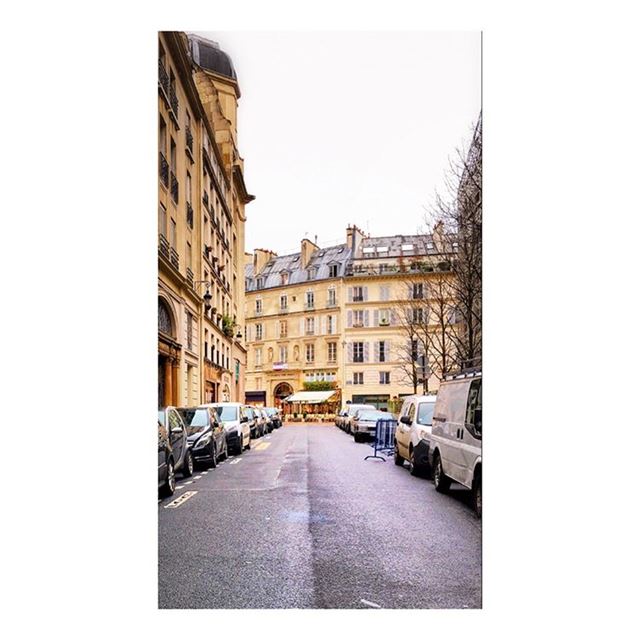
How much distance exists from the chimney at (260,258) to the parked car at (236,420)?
1.18m

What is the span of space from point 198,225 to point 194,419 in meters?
1.56

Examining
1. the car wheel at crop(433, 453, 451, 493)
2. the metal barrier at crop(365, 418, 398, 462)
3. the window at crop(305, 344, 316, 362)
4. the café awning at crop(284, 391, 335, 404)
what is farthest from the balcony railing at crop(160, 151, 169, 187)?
the car wheel at crop(433, 453, 451, 493)

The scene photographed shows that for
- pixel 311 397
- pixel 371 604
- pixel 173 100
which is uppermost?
pixel 173 100

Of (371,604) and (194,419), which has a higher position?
(194,419)

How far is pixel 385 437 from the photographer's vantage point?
5.65 meters

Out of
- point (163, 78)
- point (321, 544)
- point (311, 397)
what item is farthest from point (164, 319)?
point (321, 544)

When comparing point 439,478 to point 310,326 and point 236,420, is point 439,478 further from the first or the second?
point 236,420

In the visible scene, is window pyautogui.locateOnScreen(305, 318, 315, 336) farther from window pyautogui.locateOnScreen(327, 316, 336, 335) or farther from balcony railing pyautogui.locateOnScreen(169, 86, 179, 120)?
balcony railing pyautogui.locateOnScreen(169, 86, 179, 120)

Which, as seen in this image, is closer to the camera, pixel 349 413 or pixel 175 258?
pixel 175 258

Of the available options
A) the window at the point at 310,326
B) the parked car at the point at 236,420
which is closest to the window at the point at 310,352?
the window at the point at 310,326

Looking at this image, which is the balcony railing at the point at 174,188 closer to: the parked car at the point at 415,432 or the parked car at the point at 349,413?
the parked car at the point at 349,413
